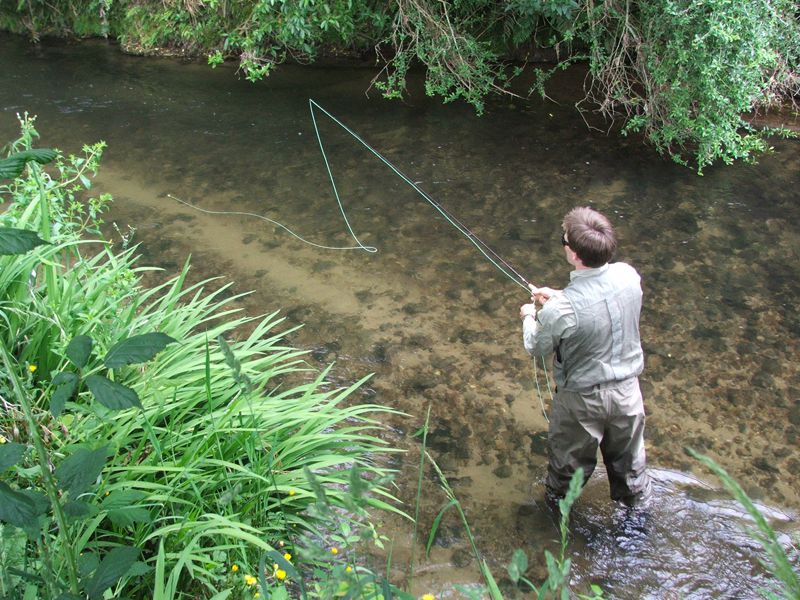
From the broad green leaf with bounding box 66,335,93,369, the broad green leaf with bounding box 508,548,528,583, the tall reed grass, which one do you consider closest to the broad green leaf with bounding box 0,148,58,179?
the broad green leaf with bounding box 66,335,93,369

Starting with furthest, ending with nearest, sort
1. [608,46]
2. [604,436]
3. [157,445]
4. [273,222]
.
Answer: [608,46] < [273,222] < [604,436] < [157,445]

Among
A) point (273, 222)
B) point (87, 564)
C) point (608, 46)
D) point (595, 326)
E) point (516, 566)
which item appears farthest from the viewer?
point (608, 46)

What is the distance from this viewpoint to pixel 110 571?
1.72 metres

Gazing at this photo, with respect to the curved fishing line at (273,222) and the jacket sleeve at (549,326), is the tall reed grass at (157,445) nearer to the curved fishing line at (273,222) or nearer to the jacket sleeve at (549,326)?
the jacket sleeve at (549,326)

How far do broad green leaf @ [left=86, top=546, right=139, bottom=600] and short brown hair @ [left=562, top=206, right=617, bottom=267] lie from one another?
74.0 inches

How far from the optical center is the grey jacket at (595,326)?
9.52 feet

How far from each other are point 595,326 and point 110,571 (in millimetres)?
1908

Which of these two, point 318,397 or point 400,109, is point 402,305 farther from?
point 400,109

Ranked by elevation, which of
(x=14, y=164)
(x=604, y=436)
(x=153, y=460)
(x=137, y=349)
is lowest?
(x=153, y=460)

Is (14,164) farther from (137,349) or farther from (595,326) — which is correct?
(595,326)

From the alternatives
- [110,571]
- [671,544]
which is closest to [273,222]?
[671,544]

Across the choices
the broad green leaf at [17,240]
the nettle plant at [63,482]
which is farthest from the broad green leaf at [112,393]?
the broad green leaf at [17,240]

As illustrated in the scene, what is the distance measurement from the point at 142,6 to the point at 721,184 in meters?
→ 7.19

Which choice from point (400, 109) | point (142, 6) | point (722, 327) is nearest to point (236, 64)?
point (142, 6)
